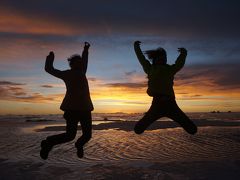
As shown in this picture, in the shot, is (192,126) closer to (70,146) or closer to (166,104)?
(166,104)

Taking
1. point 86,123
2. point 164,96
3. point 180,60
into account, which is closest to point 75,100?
point 86,123

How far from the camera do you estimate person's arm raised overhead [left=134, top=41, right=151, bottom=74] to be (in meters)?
8.32

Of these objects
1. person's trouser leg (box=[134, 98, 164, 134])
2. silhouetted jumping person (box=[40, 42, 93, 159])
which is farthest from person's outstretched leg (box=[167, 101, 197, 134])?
silhouetted jumping person (box=[40, 42, 93, 159])

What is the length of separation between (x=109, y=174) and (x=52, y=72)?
3.47 metres

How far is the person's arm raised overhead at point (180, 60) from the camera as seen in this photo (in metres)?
8.11

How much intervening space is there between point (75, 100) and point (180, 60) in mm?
2757

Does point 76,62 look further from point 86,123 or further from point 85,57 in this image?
point 86,123

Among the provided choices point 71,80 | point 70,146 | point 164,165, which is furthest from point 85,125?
point 70,146

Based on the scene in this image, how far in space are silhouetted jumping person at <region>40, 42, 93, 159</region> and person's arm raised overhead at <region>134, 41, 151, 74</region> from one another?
1.44 m

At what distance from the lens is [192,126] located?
8.01 m

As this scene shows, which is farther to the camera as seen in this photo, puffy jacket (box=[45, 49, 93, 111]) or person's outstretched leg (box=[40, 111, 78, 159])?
person's outstretched leg (box=[40, 111, 78, 159])

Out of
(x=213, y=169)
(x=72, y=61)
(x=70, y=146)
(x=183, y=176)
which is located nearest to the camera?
(x=72, y=61)

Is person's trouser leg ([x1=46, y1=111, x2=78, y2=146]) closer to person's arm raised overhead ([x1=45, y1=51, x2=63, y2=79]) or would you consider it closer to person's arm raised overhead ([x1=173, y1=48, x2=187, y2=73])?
person's arm raised overhead ([x1=45, y1=51, x2=63, y2=79])

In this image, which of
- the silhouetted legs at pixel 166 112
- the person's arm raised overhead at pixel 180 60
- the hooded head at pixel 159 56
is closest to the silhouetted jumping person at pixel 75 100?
the silhouetted legs at pixel 166 112
